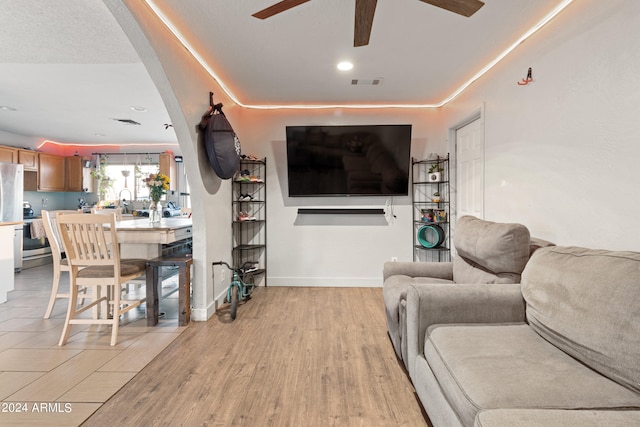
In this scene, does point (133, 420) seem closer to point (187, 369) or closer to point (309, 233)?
point (187, 369)

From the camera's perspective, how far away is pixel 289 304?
3551mm

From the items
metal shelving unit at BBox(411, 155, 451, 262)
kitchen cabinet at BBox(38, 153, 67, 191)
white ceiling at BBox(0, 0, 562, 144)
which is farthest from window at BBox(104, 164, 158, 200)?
metal shelving unit at BBox(411, 155, 451, 262)

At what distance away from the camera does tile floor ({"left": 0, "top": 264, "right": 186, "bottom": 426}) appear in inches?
69.4

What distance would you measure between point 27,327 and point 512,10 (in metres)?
4.90

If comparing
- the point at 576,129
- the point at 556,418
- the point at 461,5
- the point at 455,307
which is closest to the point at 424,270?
the point at 455,307

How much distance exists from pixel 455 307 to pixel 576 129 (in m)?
1.37

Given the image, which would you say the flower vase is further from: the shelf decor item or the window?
the window

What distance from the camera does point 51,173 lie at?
6.37 meters

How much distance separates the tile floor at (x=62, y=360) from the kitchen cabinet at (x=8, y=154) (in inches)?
130

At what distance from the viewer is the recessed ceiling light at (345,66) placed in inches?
115

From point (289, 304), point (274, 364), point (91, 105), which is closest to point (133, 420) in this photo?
point (274, 364)

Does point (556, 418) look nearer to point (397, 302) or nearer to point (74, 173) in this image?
point (397, 302)

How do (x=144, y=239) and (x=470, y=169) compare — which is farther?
(x=470, y=169)

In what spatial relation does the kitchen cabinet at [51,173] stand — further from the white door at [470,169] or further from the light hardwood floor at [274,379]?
the white door at [470,169]
